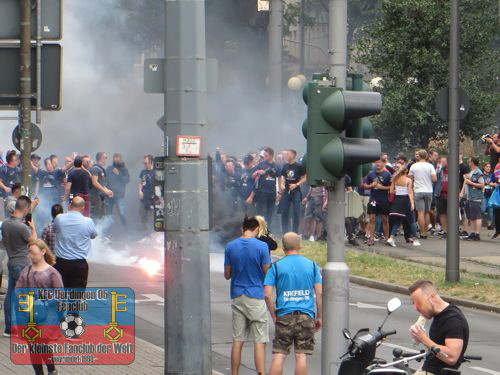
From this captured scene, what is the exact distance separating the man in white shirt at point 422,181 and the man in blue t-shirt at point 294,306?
45.6 feet

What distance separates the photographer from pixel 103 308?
50.6 feet

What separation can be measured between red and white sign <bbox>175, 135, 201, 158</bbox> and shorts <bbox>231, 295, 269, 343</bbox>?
240 centimetres

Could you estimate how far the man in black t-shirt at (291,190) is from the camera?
25156 millimetres

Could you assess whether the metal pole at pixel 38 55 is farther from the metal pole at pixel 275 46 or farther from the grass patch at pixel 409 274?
the metal pole at pixel 275 46

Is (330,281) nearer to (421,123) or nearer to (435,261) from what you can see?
(435,261)

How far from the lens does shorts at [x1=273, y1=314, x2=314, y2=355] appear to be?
11.2m

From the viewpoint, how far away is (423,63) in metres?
28.6

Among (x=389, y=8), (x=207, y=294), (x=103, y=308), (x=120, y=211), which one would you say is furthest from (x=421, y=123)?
(x=207, y=294)

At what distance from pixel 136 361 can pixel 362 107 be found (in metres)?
4.39

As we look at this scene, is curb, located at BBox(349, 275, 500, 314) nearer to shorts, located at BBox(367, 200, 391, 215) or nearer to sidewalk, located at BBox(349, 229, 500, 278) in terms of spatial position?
sidewalk, located at BBox(349, 229, 500, 278)

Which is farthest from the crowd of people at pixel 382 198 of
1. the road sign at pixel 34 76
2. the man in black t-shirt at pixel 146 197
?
the road sign at pixel 34 76

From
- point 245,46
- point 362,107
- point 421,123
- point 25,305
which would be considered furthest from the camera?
point 245,46

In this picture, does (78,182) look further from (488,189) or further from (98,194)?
(488,189)

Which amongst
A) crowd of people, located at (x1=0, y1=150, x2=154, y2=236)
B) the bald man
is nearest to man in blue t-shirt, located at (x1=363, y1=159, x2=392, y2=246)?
crowd of people, located at (x1=0, y1=150, x2=154, y2=236)
